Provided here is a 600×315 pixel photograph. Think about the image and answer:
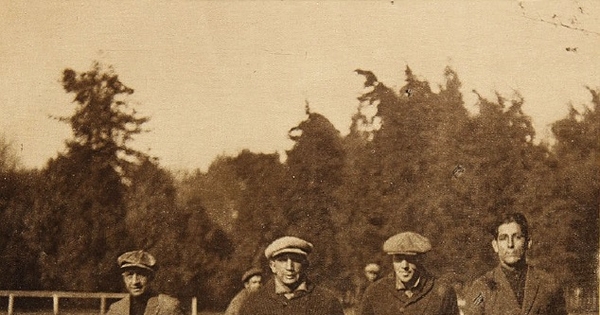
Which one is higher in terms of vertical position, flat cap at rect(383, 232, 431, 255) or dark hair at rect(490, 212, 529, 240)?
dark hair at rect(490, 212, 529, 240)

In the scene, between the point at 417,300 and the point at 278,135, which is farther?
the point at 278,135

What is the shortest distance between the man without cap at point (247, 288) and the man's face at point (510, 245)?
1.33 meters

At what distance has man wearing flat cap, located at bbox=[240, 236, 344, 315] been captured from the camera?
339 centimetres

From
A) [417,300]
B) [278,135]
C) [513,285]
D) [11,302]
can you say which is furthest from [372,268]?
[11,302]

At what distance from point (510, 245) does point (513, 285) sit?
0.71 feet

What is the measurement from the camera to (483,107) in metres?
3.75

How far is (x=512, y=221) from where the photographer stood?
11.9ft

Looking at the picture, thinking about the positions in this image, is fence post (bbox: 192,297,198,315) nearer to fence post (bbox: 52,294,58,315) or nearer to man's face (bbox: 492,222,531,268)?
fence post (bbox: 52,294,58,315)

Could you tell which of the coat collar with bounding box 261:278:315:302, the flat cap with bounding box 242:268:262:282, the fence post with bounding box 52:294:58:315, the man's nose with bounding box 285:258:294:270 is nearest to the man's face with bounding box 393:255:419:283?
the coat collar with bounding box 261:278:315:302

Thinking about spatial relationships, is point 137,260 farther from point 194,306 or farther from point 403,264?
point 403,264

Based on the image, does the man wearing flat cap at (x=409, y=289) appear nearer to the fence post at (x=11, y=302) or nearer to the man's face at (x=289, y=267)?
the man's face at (x=289, y=267)

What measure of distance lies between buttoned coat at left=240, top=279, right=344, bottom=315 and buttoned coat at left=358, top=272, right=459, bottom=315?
0.22m

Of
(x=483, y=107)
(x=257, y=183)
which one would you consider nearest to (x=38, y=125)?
(x=257, y=183)

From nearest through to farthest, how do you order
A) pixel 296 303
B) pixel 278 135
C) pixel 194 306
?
pixel 296 303 → pixel 194 306 → pixel 278 135
